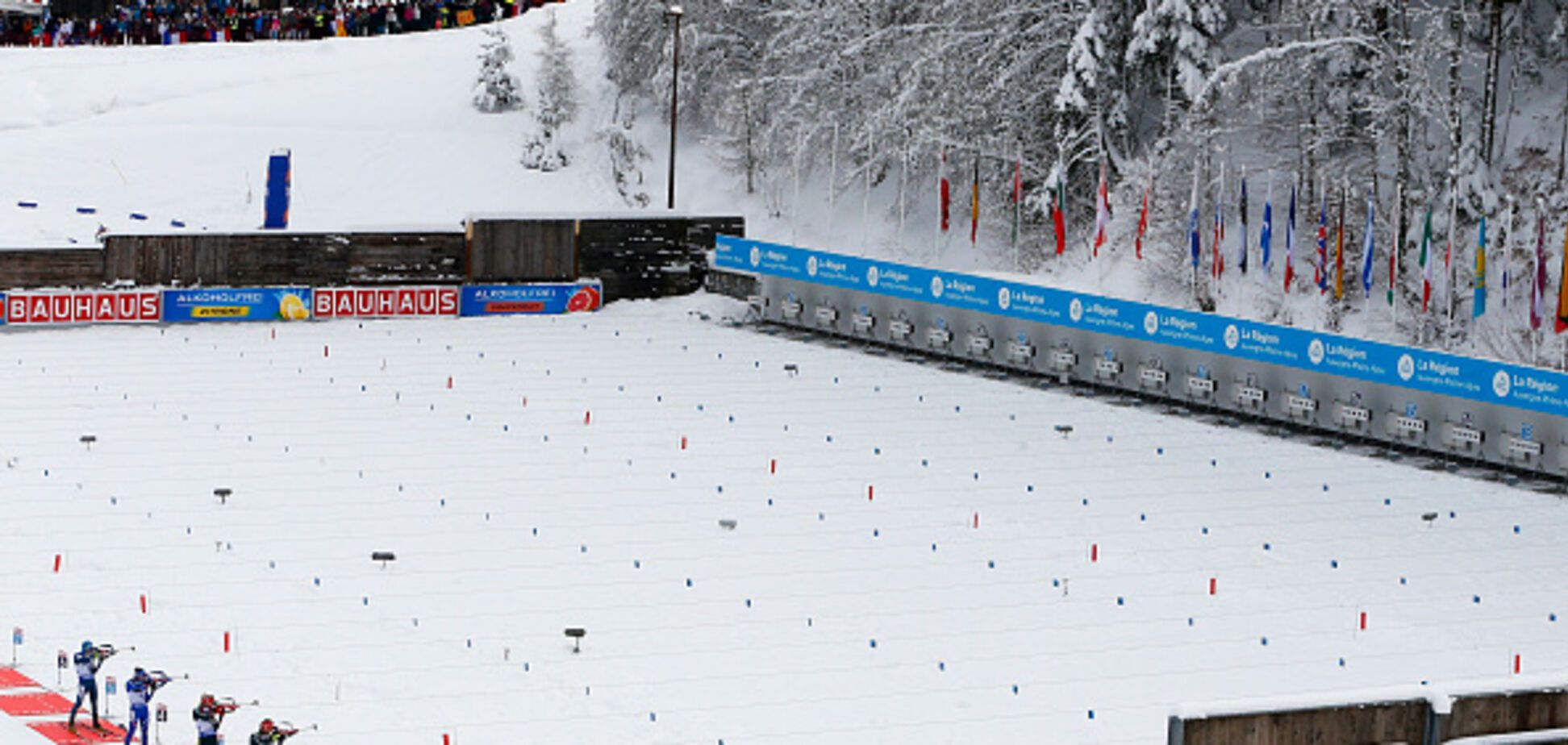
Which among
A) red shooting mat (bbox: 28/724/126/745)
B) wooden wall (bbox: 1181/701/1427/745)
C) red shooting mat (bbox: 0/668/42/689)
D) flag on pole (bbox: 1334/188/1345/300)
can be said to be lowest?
red shooting mat (bbox: 28/724/126/745)

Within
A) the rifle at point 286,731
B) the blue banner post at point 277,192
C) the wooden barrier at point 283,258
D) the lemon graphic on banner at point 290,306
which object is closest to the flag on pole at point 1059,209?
the wooden barrier at point 283,258

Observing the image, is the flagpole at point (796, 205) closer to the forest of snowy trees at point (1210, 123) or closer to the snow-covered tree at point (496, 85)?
the forest of snowy trees at point (1210, 123)

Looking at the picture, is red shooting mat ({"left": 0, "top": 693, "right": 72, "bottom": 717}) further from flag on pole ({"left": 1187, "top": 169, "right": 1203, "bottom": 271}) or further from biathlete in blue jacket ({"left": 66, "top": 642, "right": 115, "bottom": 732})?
flag on pole ({"left": 1187, "top": 169, "right": 1203, "bottom": 271})

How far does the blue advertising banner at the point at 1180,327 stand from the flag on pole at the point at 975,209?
4.04 metres

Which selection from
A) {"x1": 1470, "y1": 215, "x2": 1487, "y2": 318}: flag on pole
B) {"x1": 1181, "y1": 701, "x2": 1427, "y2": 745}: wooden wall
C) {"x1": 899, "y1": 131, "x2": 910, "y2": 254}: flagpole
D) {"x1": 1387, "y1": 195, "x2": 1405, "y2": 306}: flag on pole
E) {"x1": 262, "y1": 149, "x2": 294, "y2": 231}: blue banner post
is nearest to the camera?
{"x1": 1181, "y1": 701, "x2": 1427, "y2": 745}: wooden wall

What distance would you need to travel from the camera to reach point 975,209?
2074 inches

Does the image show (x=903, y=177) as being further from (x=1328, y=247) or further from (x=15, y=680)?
(x=15, y=680)

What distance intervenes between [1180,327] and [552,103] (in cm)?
2758

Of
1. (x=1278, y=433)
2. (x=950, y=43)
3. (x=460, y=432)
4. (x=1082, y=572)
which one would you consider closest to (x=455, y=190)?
(x=950, y=43)

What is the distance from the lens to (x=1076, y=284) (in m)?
52.6

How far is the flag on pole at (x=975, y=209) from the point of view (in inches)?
2082

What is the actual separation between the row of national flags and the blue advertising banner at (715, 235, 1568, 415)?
10.8 feet

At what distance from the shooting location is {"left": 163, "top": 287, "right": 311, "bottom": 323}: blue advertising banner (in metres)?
49.7

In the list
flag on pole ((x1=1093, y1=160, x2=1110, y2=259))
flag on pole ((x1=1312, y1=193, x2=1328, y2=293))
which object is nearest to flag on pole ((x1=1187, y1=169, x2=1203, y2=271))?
flag on pole ((x1=1093, y1=160, x2=1110, y2=259))
